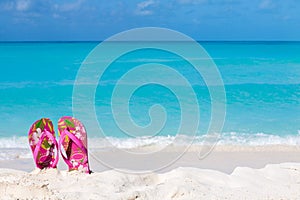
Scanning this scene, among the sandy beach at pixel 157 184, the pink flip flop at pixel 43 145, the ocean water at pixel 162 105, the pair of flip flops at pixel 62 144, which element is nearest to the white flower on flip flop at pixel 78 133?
the pair of flip flops at pixel 62 144

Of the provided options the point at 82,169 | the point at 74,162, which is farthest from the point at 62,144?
the point at 82,169

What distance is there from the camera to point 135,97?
34.4 ft

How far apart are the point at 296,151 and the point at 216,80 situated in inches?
355

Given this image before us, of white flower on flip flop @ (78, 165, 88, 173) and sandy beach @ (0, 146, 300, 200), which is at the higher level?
white flower on flip flop @ (78, 165, 88, 173)

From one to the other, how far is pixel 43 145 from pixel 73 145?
0.30 metres

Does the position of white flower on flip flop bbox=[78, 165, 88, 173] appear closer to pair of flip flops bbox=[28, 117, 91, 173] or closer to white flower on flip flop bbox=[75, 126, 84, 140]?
pair of flip flops bbox=[28, 117, 91, 173]

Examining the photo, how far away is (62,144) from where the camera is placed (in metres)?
4.04

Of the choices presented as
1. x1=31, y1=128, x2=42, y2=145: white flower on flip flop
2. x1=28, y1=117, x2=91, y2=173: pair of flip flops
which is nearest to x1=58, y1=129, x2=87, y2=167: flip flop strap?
x1=28, y1=117, x2=91, y2=173: pair of flip flops

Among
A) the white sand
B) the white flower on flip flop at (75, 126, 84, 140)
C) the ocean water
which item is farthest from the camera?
the ocean water

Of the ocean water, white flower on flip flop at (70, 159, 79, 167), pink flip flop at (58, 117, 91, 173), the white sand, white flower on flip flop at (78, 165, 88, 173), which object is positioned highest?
the ocean water

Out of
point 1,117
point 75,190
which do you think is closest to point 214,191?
point 75,190

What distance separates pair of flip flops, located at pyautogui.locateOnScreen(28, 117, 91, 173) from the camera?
396cm

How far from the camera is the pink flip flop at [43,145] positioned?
4062 millimetres

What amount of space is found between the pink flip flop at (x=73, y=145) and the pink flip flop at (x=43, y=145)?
10cm
